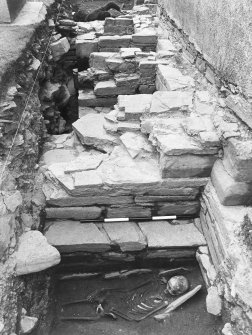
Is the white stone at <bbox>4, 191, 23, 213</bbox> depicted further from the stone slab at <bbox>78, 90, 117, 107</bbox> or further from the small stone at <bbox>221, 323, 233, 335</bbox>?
the stone slab at <bbox>78, 90, 117, 107</bbox>

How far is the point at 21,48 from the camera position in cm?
433

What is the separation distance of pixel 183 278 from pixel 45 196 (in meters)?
1.68

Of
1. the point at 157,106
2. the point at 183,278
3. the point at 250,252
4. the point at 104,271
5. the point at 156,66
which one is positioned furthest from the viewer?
the point at 156,66

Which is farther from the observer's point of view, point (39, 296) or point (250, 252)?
point (39, 296)

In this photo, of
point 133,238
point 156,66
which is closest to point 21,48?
point 156,66

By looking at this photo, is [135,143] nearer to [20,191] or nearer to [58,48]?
[20,191]

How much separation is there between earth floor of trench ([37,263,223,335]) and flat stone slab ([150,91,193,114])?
194 centimetres

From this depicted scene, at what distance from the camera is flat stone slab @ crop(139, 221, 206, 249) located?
3363 millimetres

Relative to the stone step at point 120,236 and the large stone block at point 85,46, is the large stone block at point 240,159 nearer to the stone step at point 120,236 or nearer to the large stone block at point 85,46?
the stone step at point 120,236

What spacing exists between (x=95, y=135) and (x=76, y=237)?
133 centimetres

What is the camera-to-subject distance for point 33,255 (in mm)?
2758

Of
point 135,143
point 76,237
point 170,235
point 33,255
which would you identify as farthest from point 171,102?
point 33,255

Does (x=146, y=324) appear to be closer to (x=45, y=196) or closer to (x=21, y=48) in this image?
(x=45, y=196)

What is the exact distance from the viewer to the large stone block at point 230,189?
2994mm
